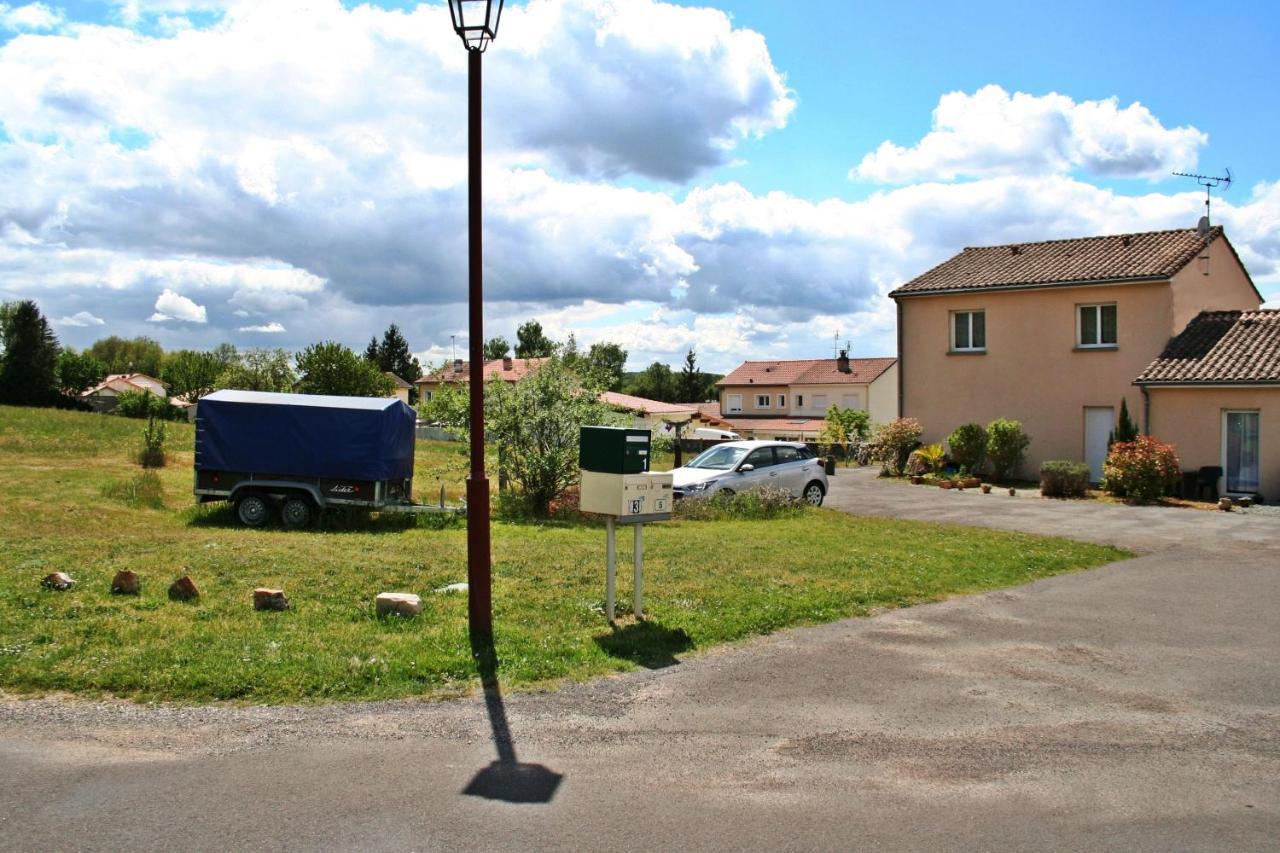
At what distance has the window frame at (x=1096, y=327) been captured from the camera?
28.0 metres

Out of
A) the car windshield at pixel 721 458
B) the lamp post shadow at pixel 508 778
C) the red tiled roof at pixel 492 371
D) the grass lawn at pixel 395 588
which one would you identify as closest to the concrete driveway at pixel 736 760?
the lamp post shadow at pixel 508 778

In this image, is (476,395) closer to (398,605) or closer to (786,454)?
(398,605)

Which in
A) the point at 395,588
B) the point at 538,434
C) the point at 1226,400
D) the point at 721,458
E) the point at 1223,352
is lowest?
the point at 395,588

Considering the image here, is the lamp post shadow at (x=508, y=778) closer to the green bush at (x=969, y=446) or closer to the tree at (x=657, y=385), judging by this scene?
the green bush at (x=969, y=446)

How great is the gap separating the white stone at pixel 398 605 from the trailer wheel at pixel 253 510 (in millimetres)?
9678

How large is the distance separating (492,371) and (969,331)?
16.5m

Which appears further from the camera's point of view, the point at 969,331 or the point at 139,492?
the point at 969,331

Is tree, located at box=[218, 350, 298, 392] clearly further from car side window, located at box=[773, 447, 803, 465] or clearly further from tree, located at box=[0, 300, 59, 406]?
car side window, located at box=[773, 447, 803, 465]

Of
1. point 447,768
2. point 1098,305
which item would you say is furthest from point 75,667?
point 1098,305

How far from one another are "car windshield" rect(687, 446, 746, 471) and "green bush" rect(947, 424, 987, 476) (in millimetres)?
10820

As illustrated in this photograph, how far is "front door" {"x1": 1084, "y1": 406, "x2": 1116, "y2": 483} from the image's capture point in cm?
2797

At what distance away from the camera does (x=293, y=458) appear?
1741cm

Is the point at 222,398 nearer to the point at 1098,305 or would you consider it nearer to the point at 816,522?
the point at 816,522

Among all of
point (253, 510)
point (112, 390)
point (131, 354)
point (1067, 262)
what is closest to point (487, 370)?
point (1067, 262)
